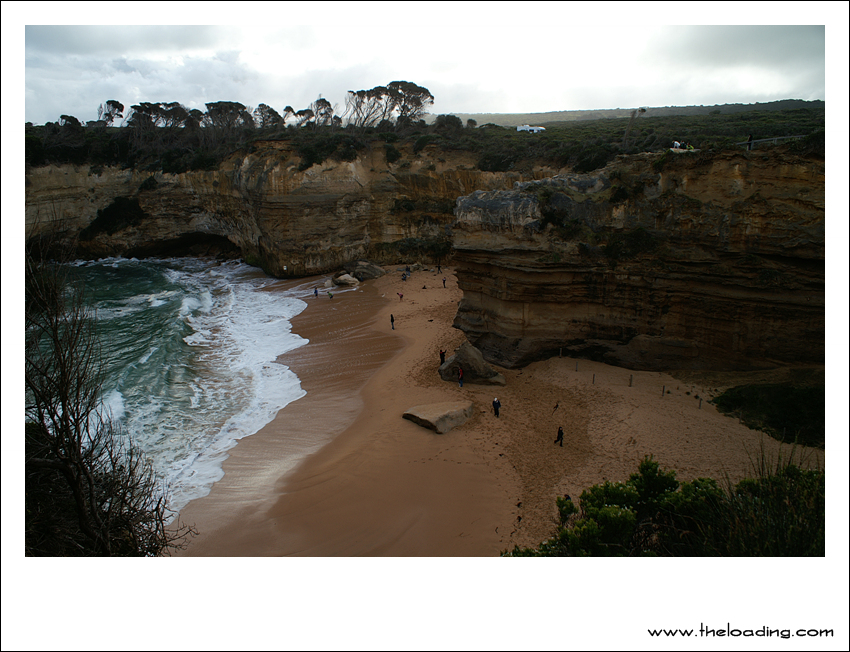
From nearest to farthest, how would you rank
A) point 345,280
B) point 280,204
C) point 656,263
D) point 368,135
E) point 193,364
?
1. point 656,263
2. point 193,364
3. point 345,280
4. point 280,204
5. point 368,135

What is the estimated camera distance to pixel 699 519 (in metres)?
7.22

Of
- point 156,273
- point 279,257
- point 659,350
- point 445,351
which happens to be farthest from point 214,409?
point 156,273

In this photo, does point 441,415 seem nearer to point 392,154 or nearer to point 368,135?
point 392,154

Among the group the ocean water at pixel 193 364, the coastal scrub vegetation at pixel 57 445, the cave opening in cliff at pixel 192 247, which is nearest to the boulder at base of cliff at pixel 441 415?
the ocean water at pixel 193 364

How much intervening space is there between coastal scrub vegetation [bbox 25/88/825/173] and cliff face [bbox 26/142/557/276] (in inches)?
43.2

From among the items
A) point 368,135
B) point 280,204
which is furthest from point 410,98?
point 280,204

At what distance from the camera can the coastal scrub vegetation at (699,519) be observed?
605 cm

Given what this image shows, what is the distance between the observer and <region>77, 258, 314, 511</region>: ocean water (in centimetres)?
1515

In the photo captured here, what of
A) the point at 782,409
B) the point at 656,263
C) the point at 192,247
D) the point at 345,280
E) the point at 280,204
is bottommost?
the point at 782,409

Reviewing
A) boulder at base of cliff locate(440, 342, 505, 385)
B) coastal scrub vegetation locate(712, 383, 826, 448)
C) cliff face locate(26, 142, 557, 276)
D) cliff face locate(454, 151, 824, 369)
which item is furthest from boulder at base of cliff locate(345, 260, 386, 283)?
coastal scrub vegetation locate(712, 383, 826, 448)

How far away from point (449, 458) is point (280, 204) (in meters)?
31.1

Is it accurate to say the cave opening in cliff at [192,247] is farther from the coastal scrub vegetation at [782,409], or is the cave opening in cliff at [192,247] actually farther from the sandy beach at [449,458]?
the coastal scrub vegetation at [782,409]

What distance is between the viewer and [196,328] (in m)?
27.2

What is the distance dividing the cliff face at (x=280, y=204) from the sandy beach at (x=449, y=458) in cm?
2275
